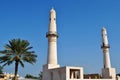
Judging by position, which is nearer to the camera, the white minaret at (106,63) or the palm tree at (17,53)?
the palm tree at (17,53)

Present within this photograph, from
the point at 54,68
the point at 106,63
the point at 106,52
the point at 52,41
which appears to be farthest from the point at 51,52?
the point at 106,52

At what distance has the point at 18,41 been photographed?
3325 cm

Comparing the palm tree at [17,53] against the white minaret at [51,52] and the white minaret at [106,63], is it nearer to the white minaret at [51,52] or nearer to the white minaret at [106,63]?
the white minaret at [51,52]

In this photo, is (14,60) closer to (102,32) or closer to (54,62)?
(54,62)

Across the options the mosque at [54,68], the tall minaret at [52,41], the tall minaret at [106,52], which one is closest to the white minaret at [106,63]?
the tall minaret at [106,52]

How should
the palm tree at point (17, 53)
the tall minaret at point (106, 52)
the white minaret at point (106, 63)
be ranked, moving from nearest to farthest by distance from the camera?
the palm tree at point (17, 53) → the white minaret at point (106, 63) → the tall minaret at point (106, 52)

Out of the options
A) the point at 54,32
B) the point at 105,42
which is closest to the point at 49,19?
the point at 54,32

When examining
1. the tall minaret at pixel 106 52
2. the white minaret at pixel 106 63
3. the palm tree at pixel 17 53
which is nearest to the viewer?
the palm tree at pixel 17 53

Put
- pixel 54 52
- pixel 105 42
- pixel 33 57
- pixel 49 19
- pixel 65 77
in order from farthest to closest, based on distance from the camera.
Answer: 1. pixel 105 42
2. pixel 49 19
3. pixel 54 52
4. pixel 33 57
5. pixel 65 77

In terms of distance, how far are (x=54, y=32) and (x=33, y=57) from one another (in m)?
6.80

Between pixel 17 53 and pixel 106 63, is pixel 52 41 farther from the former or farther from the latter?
pixel 106 63

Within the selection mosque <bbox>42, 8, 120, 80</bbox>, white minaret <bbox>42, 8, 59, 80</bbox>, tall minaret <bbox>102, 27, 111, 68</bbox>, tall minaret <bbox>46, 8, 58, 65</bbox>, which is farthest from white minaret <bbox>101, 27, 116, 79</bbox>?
tall minaret <bbox>46, 8, 58, 65</bbox>

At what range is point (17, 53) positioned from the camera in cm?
3322

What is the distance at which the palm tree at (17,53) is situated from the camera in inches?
1287
